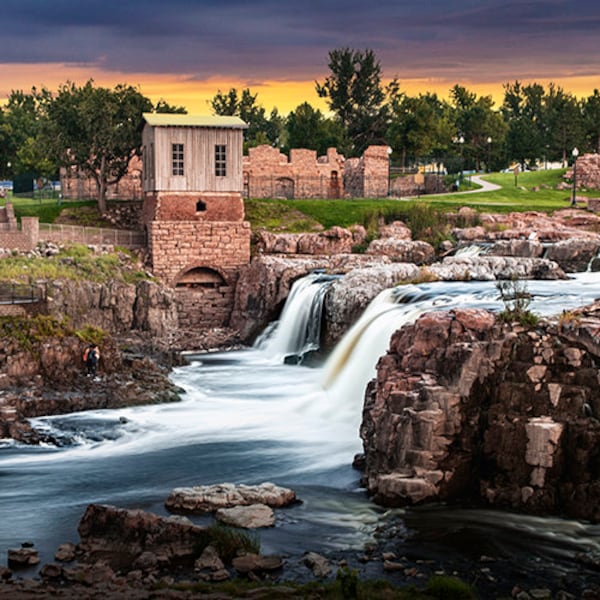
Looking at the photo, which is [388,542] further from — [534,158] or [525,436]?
[534,158]

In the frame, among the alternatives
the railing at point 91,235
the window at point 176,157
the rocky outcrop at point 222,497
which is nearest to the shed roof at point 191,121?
the window at point 176,157

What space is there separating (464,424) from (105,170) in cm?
3462

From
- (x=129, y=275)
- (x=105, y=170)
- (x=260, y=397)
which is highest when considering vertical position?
(x=105, y=170)

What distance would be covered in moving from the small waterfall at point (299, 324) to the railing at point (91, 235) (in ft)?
30.7

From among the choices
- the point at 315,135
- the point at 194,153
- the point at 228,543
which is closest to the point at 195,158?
the point at 194,153

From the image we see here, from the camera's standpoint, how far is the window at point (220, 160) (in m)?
44.8

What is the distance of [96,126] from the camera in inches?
1900

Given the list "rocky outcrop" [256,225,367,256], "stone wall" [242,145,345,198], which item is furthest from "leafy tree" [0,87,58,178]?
"rocky outcrop" [256,225,367,256]

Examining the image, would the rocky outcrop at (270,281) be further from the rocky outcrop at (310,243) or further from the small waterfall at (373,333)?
the small waterfall at (373,333)

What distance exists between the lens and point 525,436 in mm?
17516

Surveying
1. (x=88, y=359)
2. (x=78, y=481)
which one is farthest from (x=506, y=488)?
(x=88, y=359)

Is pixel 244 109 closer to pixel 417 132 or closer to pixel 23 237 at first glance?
pixel 417 132

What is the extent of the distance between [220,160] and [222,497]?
94.5 ft

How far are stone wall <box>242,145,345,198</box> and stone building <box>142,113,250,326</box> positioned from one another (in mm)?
14170
